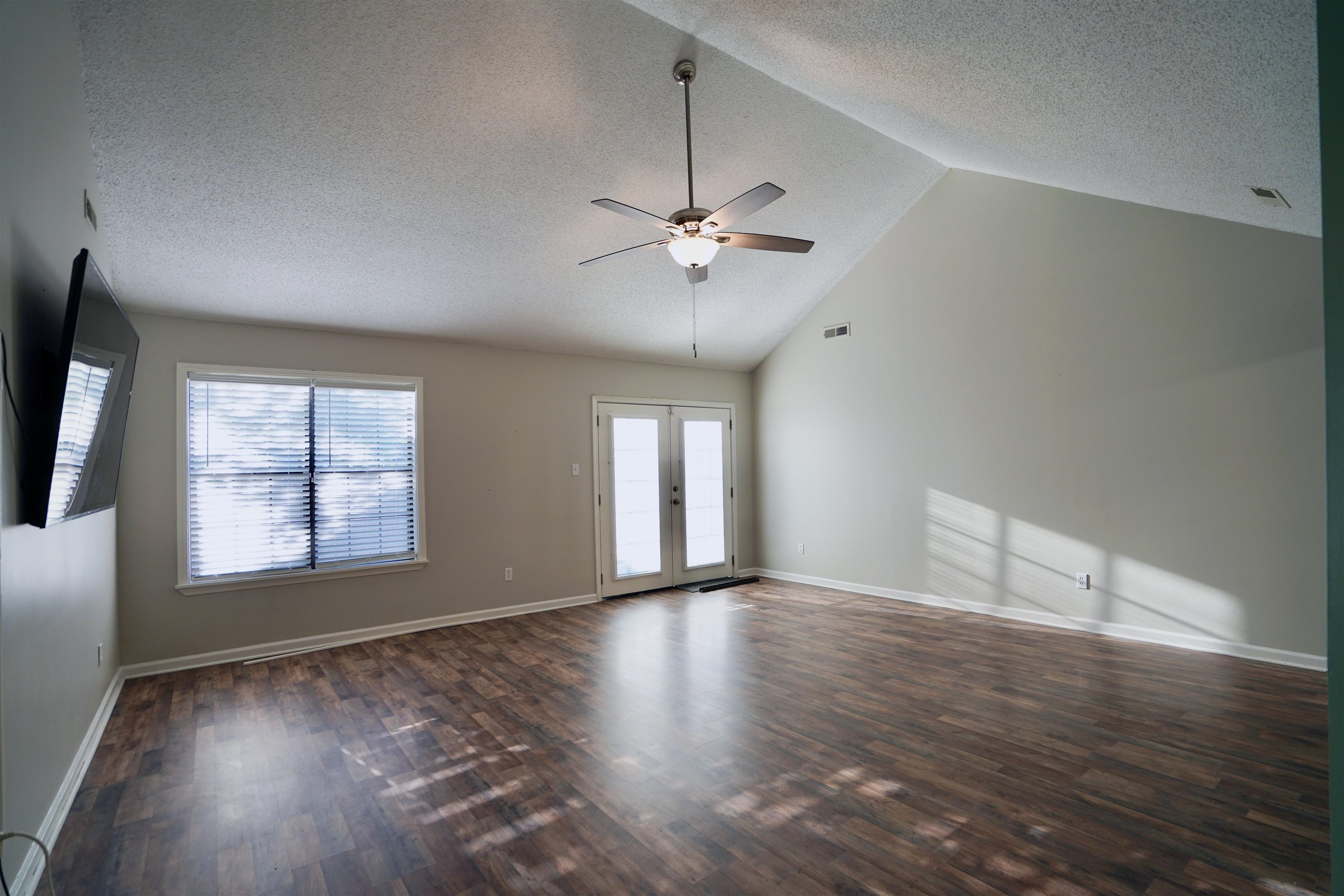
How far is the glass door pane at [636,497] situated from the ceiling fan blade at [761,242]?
3.60 m

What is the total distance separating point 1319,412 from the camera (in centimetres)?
401

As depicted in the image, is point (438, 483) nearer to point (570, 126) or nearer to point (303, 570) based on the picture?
point (303, 570)

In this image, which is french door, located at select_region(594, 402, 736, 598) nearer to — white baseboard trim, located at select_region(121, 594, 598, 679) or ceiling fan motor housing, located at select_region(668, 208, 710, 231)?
white baseboard trim, located at select_region(121, 594, 598, 679)

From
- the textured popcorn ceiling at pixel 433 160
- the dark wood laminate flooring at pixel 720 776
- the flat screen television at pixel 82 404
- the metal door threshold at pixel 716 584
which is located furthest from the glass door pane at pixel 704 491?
the flat screen television at pixel 82 404

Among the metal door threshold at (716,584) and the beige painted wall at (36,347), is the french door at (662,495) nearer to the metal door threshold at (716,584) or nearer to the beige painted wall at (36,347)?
the metal door threshold at (716,584)

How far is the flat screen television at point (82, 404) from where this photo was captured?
2.08m

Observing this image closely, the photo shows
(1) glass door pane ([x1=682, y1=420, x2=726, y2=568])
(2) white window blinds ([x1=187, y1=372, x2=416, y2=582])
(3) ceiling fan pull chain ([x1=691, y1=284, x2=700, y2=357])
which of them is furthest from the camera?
(1) glass door pane ([x1=682, y1=420, x2=726, y2=568])

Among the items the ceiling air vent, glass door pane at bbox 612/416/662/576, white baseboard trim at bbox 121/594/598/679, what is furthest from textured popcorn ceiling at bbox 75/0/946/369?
white baseboard trim at bbox 121/594/598/679

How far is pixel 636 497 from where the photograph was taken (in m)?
6.92

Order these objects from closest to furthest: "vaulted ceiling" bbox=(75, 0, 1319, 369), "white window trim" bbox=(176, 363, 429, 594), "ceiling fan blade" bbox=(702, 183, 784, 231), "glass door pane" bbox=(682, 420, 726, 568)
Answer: "vaulted ceiling" bbox=(75, 0, 1319, 369) → "ceiling fan blade" bbox=(702, 183, 784, 231) → "white window trim" bbox=(176, 363, 429, 594) → "glass door pane" bbox=(682, 420, 726, 568)

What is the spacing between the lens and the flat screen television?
6.82ft

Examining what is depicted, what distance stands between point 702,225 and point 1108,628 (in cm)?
437

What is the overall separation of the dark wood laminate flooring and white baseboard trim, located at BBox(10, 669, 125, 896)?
0.06 m

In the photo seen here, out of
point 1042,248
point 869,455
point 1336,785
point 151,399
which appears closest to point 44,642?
point 151,399
